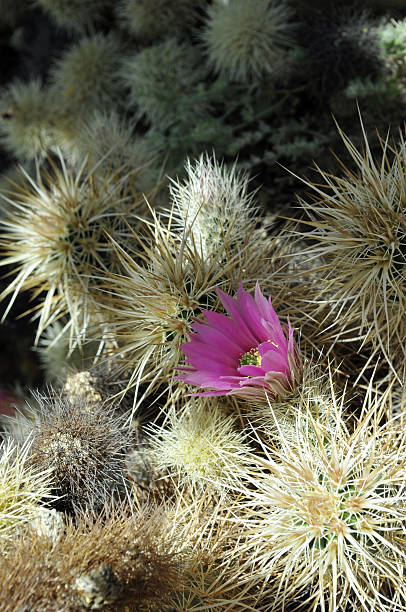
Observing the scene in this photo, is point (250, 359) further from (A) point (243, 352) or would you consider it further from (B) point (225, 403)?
(B) point (225, 403)

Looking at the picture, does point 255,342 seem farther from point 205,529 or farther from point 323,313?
point 205,529

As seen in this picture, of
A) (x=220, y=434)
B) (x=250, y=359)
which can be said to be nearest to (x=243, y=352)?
(x=250, y=359)

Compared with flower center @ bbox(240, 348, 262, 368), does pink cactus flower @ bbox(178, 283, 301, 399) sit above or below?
above

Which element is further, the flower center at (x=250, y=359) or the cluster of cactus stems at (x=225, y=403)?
the flower center at (x=250, y=359)

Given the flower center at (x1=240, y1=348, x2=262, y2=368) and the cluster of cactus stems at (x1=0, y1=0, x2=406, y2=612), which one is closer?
the cluster of cactus stems at (x1=0, y1=0, x2=406, y2=612)

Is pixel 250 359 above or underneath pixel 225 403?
above

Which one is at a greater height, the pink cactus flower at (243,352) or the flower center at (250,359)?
the pink cactus flower at (243,352)

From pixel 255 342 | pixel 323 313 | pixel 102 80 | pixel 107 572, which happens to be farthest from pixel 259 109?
pixel 107 572
